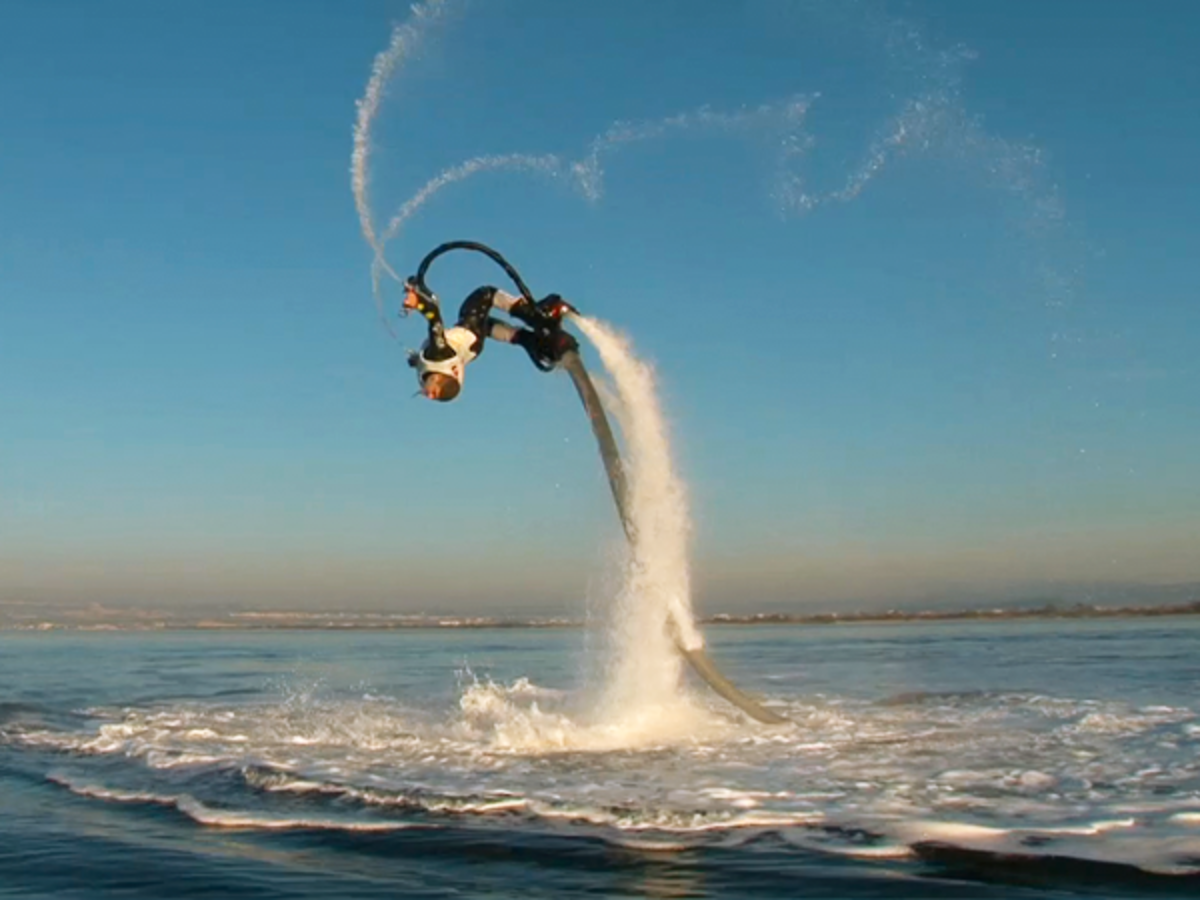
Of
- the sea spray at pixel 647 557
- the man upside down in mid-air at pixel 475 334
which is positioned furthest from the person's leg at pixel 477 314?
the sea spray at pixel 647 557

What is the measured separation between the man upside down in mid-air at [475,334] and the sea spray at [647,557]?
1.07 m

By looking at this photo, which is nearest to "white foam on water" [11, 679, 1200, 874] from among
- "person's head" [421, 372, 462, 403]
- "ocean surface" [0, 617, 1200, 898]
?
"ocean surface" [0, 617, 1200, 898]

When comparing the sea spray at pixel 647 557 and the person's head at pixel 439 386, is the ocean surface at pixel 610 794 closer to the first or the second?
the sea spray at pixel 647 557

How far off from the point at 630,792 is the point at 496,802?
1.11 metres

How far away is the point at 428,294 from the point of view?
1413 centimetres

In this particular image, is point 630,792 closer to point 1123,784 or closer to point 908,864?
point 908,864

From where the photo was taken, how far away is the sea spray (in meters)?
16.4

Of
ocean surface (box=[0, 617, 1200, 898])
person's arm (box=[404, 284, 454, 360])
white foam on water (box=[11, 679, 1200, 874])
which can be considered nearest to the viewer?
ocean surface (box=[0, 617, 1200, 898])

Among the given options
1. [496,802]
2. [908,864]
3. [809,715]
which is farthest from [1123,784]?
[809,715]

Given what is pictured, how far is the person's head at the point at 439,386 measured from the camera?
14.1 meters

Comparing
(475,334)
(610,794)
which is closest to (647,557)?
(475,334)

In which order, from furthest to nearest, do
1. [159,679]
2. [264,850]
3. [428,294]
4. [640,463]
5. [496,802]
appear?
[159,679] → [640,463] → [428,294] → [496,802] → [264,850]

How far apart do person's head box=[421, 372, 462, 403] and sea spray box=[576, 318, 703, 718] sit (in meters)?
2.69

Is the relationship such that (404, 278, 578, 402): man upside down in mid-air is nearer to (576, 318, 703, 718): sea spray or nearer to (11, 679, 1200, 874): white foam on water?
(576, 318, 703, 718): sea spray
